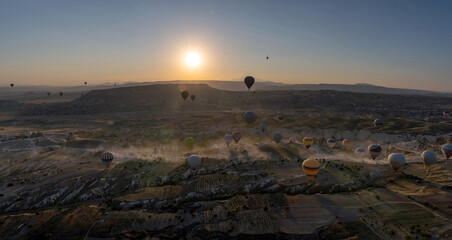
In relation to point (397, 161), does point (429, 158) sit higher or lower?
higher

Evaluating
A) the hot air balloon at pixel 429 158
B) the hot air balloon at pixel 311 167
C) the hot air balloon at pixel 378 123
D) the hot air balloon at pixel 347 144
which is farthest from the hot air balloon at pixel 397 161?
the hot air balloon at pixel 378 123

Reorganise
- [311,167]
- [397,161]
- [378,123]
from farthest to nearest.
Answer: [378,123] < [397,161] < [311,167]

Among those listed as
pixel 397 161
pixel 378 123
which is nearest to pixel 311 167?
pixel 397 161

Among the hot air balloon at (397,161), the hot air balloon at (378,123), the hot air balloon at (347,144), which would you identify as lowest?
the hot air balloon at (347,144)

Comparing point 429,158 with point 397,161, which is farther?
point 429,158

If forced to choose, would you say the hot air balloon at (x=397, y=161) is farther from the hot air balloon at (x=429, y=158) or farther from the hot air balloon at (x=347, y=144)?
the hot air balloon at (x=347, y=144)

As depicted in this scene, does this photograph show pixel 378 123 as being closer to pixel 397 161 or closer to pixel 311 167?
pixel 397 161

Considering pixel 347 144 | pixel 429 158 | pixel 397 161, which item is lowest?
pixel 347 144

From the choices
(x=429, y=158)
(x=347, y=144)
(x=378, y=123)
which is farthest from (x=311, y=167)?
(x=378, y=123)

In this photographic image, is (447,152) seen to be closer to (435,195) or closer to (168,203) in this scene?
(435,195)

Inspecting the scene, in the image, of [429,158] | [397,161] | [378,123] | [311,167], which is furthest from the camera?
[378,123]

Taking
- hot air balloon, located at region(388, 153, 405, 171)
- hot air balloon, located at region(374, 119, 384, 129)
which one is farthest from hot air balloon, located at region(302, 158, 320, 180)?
hot air balloon, located at region(374, 119, 384, 129)
